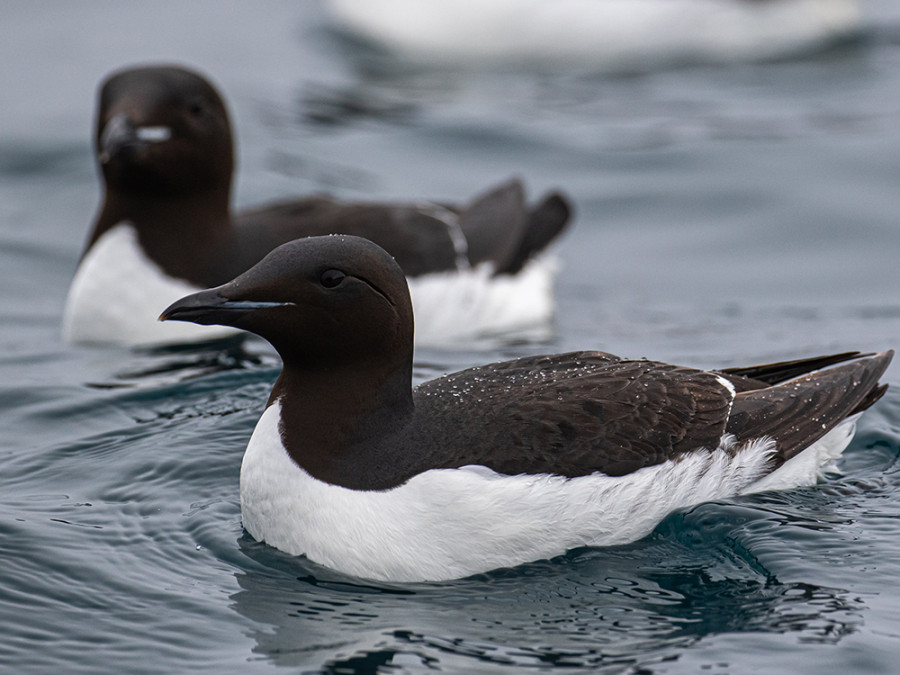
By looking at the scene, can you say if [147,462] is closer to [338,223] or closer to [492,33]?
[338,223]

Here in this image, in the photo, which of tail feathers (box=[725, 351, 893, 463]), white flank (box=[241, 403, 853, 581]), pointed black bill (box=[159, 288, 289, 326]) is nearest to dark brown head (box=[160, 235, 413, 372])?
pointed black bill (box=[159, 288, 289, 326])

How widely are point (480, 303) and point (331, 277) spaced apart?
4.13m

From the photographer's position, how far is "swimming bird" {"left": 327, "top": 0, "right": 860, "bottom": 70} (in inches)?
582

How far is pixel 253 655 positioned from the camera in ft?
16.0

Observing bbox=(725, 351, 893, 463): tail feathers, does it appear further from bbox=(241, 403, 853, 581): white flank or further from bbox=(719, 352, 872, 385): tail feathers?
bbox=(241, 403, 853, 581): white flank

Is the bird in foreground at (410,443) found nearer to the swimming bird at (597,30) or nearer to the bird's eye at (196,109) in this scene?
the bird's eye at (196,109)

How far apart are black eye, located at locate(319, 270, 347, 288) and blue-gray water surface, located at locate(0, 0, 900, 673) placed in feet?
3.35

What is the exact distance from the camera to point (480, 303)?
9305 mm

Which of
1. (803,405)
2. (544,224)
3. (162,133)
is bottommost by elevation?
(803,405)

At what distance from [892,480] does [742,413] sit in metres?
0.86

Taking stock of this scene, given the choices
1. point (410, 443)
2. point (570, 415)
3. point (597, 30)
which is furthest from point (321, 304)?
point (597, 30)

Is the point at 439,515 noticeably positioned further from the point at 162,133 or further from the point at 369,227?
the point at 162,133

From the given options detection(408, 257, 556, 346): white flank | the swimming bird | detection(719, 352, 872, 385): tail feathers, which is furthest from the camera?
the swimming bird

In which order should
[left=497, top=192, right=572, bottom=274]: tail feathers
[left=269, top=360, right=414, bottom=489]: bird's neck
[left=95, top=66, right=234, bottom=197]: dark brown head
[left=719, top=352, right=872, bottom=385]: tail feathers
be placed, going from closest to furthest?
1. [left=269, top=360, right=414, bottom=489]: bird's neck
2. [left=719, top=352, right=872, bottom=385]: tail feathers
3. [left=95, top=66, right=234, bottom=197]: dark brown head
4. [left=497, top=192, right=572, bottom=274]: tail feathers
